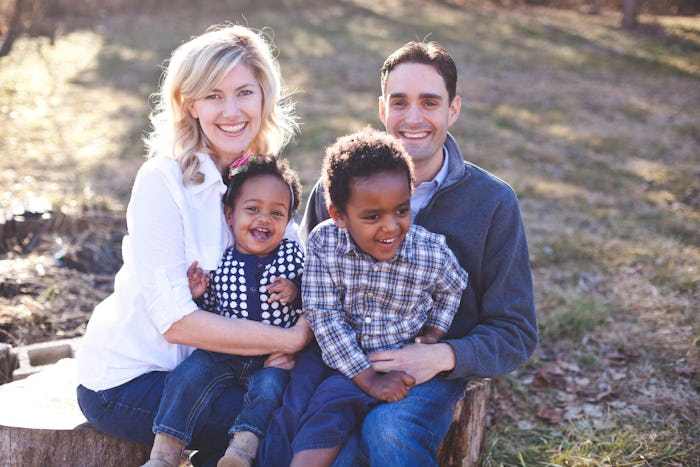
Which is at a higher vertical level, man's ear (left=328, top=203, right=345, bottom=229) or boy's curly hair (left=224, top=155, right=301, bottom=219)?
A: boy's curly hair (left=224, top=155, right=301, bottom=219)

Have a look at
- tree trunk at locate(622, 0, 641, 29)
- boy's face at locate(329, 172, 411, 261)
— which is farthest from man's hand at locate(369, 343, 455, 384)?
tree trunk at locate(622, 0, 641, 29)

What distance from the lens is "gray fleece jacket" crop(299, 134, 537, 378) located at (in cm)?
330

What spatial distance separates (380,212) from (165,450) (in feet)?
4.40

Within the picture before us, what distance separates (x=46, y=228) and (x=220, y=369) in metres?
3.63

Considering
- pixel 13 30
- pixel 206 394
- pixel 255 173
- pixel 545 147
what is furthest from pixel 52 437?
pixel 13 30

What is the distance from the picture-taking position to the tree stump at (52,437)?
3189 millimetres

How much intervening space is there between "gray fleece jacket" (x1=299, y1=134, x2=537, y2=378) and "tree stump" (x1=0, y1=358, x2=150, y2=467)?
165cm

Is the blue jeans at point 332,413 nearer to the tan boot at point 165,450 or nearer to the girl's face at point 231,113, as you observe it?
the tan boot at point 165,450

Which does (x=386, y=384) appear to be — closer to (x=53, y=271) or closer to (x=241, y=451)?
(x=241, y=451)

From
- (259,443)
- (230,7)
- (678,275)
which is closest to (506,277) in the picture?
(259,443)

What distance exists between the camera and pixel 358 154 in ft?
9.97

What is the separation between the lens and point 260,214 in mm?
3242

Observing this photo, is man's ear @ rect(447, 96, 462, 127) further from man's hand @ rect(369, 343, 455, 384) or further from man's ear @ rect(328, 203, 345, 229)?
man's hand @ rect(369, 343, 455, 384)

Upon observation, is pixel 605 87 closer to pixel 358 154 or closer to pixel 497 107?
pixel 497 107
